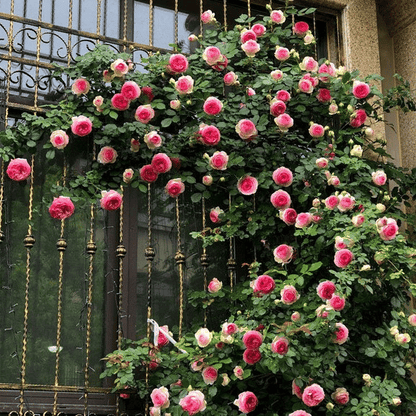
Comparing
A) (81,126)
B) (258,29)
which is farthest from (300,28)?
(81,126)

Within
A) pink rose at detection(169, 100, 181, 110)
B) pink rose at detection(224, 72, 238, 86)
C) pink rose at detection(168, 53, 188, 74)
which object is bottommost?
pink rose at detection(169, 100, 181, 110)

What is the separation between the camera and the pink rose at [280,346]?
3.63 m

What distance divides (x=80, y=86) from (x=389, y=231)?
1905mm

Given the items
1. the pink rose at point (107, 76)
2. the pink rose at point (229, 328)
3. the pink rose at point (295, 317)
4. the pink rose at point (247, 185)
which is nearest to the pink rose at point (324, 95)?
the pink rose at point (247, 185)

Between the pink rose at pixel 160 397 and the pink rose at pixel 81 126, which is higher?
the pink rose at pixel 81 126

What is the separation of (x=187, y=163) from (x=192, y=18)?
1.19m

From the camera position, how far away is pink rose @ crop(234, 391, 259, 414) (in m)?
3.73

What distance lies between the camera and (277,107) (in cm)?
451

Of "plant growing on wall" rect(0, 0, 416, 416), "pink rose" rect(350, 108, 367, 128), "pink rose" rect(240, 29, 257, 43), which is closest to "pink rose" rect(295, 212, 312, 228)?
"plant growing on wall" rect(0, 0, 416, 416)

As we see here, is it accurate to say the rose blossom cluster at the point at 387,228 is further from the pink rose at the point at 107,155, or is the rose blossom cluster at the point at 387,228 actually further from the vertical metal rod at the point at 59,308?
the vertical metal rod at the point at 59,308

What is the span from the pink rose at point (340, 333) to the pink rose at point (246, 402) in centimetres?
50

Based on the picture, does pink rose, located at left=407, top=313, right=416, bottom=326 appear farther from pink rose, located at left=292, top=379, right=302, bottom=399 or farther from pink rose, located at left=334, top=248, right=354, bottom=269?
pink rose, located at left=292, top=379, right=302, bottom=399

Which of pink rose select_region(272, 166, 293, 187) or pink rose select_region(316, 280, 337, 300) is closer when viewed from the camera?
pink rose select_region(316, 280, 337, 300)

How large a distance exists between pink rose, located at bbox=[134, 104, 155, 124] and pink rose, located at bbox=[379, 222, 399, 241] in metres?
1.46
